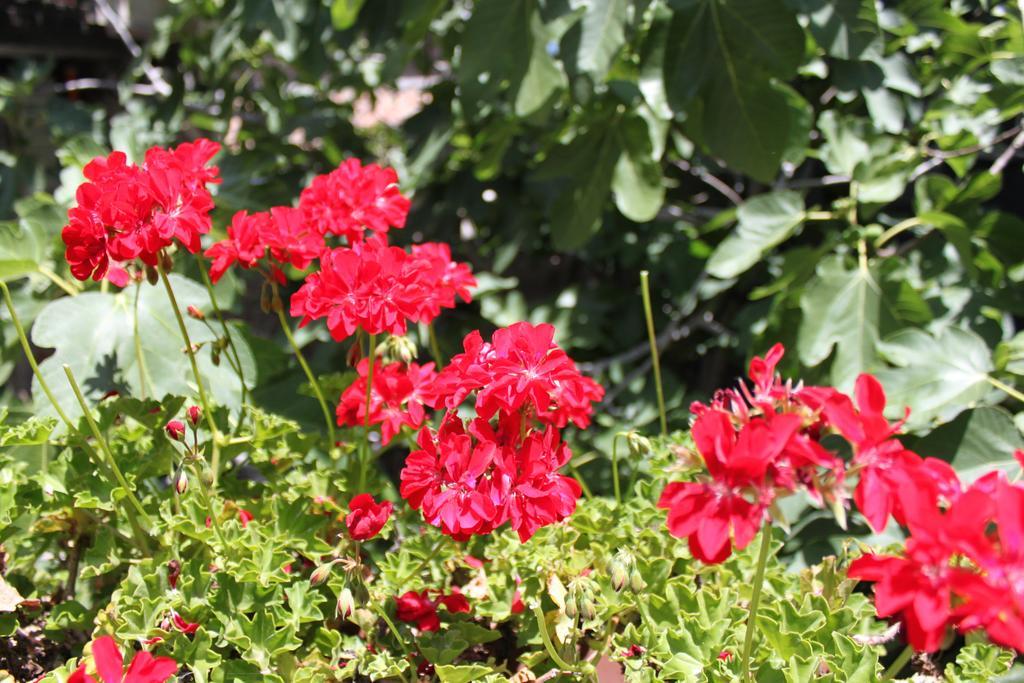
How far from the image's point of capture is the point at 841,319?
1.48 meters

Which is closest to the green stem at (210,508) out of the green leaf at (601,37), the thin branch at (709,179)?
the green leaf at (601,37)

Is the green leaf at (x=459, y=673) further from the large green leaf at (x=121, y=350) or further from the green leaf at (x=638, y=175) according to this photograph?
the green leaf at (x=638, y=175)

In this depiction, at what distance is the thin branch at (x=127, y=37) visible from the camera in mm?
2678

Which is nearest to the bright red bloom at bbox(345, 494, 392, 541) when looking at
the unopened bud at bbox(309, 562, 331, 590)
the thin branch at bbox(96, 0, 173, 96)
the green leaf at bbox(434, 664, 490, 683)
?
the unopened bud at bbox(309, 562, 331, 590)

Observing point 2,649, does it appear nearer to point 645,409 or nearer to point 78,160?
point 78,160

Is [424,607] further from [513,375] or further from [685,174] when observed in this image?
[685,174]

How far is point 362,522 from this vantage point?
2.73 feet

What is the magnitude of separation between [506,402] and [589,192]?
99cm

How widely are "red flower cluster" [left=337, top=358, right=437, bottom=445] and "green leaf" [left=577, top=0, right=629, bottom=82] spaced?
1.94 ft

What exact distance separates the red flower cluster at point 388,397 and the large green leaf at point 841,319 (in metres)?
0.73

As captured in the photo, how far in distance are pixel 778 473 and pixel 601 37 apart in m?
0.95

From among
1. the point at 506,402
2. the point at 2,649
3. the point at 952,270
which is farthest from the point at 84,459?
the point at 952,270

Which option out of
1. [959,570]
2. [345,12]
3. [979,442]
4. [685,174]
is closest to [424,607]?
[959,570]

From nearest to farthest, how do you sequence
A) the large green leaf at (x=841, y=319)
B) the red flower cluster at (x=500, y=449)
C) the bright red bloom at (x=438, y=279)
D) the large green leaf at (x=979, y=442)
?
the red flower cluster at (x=500, y=449) → the bright red bloom at (x=438, y=279) → the large green leaf at (x=979, y=442) → the large green leaf at (x=841, y=319)
